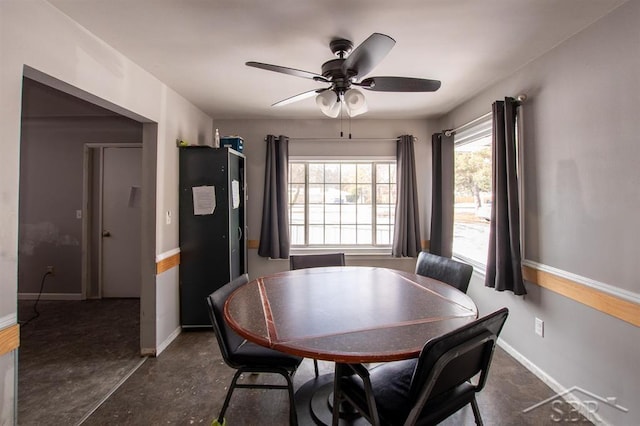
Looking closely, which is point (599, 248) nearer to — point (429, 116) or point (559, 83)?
point (559, 83)

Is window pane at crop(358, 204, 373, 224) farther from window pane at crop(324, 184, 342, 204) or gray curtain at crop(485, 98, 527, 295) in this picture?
gray curtain at crop(485, 98, 527, 295)

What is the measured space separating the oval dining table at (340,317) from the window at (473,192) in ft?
4.25

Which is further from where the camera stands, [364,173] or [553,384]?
[364,173]

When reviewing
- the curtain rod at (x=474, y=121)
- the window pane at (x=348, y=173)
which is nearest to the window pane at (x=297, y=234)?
the window pane at (x=348, y=173)

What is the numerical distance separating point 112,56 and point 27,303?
11.6 ft

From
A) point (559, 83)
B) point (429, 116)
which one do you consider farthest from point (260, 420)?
point (429, 116)

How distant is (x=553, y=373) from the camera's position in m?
2.11

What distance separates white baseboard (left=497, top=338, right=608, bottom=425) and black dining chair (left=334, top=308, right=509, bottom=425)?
3.12 feet

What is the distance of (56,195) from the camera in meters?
3.84

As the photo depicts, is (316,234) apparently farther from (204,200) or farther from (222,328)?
(222,328)

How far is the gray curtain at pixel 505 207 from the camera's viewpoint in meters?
2.32

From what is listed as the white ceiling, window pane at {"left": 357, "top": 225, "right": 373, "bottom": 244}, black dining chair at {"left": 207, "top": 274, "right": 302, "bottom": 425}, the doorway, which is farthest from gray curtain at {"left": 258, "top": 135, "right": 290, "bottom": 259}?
black dining chair at {"left": 207, "top": 274, "right": 302, "bottom": 425}

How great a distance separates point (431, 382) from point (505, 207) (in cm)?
181

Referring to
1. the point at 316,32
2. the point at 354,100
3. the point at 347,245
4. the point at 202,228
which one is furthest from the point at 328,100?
the point at 347,245
